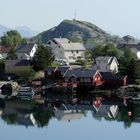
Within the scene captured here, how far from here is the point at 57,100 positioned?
148ft

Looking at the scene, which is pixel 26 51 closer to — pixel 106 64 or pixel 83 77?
pixel 106 64

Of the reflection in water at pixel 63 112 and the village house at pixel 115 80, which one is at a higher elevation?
the village house at pixel 115 80

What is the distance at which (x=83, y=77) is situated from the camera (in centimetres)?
4988

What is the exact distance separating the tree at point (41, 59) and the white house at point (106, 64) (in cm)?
517

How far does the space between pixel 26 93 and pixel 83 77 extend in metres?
5.64

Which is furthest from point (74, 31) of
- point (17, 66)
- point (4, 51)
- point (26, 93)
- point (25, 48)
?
point (26, 93)

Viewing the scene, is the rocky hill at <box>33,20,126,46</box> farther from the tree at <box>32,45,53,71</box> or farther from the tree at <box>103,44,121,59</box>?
the tree at <box>32,45,53,71</box>

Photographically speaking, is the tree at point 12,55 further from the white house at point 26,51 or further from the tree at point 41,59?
the tree at point 41,59

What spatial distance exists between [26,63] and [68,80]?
A: 6.20m

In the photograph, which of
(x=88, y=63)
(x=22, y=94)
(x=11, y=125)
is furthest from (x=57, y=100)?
(x=88, y=63)

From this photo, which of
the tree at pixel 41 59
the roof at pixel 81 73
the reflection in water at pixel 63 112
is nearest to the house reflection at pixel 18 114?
the reflection in water at pixel 63 112

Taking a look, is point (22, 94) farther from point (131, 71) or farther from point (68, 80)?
point (131, 71)

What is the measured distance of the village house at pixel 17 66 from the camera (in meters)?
54.7

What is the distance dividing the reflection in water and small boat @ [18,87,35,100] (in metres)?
3.43
